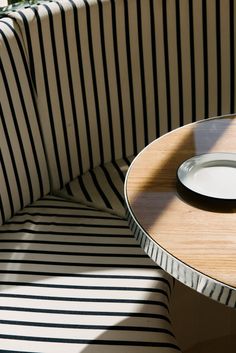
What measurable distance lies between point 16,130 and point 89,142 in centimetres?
28

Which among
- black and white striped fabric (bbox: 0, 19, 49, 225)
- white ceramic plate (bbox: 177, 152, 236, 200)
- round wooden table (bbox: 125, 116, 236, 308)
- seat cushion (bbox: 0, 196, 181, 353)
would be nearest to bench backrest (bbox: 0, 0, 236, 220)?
black and white striped fabric (bbox: 0, 19, 49, 225)

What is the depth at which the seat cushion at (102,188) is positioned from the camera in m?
1.61

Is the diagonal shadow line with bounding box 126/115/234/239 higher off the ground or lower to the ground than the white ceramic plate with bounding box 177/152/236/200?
lower

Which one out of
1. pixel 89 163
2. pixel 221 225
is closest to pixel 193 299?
pixel 89 163

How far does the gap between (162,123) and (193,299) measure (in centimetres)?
54

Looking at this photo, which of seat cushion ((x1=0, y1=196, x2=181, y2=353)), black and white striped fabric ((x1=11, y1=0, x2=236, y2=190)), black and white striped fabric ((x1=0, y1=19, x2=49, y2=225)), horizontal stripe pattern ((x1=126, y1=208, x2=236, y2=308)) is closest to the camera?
horizontal stripe pattern ((x1=126, y1=208, x2=236, y2=308))

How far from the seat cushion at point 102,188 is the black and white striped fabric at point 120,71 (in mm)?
29

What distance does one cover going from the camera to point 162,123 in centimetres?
184

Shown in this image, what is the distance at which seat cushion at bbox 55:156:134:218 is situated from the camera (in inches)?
63.3

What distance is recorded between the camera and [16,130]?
150 centimetres

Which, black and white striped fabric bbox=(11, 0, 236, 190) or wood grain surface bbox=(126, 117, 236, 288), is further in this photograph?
black and white striped fabric bbox=(11, 0, 236, 190)

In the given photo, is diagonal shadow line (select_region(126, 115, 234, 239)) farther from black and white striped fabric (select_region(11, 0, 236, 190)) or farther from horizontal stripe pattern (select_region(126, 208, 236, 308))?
black and white striped fabric (select_region(11, 0, 236, 190))

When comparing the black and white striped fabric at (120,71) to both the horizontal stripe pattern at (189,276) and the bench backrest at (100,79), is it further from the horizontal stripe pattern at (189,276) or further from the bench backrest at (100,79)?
the horizontal stripe pattern at (189,276)

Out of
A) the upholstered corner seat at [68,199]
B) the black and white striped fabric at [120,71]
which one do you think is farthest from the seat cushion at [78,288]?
the black and white striped fabric at [120,71]
